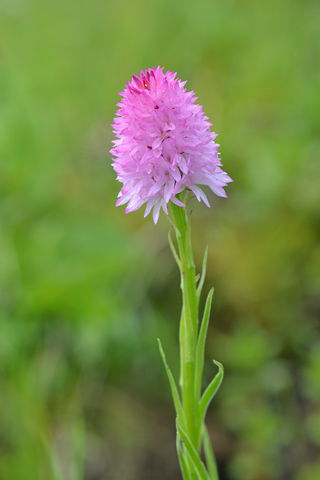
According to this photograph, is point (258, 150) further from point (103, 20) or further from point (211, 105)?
point (103, 20)

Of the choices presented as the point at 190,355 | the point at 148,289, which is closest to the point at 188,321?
the point at 190,355

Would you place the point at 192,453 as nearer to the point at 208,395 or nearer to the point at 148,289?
the point at 208,395

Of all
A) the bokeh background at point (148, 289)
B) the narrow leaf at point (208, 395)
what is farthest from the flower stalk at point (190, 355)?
the bokeh background at point (148, 289)

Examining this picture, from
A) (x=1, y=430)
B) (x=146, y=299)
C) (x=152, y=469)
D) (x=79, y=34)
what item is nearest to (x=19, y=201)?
(x=146, y=299)

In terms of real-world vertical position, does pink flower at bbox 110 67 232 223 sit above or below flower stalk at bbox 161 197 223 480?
above

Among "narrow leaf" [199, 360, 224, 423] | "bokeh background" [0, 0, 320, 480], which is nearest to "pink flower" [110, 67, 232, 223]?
"narrow leaf" [199, 360, 224, 423]

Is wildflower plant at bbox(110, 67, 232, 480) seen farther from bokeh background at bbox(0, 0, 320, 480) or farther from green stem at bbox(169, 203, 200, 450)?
bokeh background at bbox(0, 0, 320, 480)
